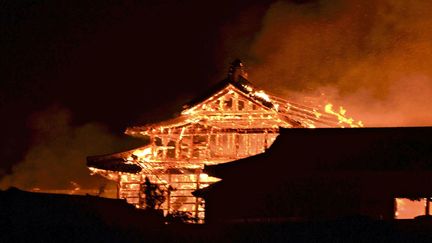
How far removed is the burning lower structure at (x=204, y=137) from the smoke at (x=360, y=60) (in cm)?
802

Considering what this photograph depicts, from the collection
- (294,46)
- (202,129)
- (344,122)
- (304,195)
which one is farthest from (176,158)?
(294,46)

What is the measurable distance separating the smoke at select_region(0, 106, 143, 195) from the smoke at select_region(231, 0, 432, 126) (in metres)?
7.28

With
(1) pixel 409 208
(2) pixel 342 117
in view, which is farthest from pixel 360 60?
(1) pixel 409 208

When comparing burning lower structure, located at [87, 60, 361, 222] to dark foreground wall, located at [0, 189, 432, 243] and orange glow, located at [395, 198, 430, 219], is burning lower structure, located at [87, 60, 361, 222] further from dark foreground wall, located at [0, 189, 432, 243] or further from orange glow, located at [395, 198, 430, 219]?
dark foreground wall, located at [0, 189, 432, 243]

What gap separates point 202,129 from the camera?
25672 millimetres

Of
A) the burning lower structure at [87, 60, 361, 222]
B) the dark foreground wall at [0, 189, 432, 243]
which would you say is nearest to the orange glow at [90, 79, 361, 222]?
the burning lower structure at [87, 60, 361, 222]

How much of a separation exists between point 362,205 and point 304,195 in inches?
46.9

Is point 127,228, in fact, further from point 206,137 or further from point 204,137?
point 204,137

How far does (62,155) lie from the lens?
34.8 m

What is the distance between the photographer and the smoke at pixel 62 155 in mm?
33656

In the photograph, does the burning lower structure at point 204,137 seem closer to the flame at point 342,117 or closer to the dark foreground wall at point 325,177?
the flame at point 342,117

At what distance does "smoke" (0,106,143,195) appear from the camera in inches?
1325

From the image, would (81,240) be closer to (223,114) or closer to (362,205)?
(362,205)

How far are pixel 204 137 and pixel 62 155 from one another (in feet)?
35.3
